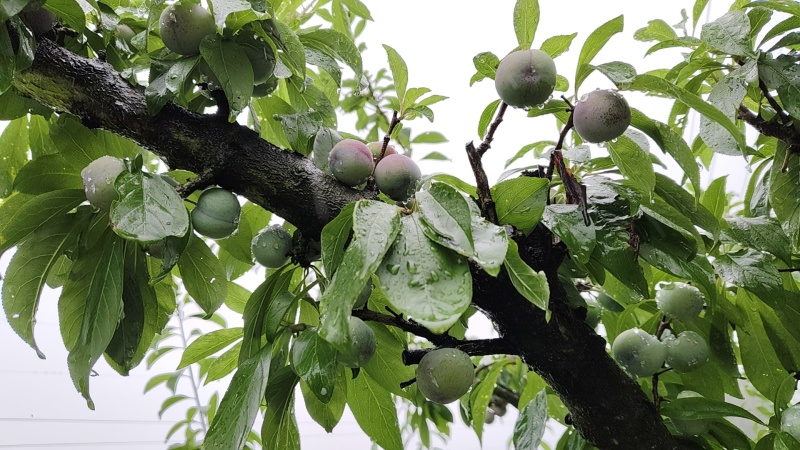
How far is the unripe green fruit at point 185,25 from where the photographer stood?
0.54 metres

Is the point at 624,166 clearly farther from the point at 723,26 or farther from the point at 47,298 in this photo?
the point at 47,298

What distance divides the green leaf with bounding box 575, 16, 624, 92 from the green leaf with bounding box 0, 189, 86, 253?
487mm

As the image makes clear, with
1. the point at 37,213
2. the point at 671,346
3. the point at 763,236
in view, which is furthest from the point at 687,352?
the point at 37,213

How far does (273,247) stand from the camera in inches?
23.7

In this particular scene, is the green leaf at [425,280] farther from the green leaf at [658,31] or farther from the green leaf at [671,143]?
the green leaf at [658,31]

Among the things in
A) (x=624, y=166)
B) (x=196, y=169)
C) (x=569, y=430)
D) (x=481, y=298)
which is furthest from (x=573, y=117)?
(x=569, y=430)

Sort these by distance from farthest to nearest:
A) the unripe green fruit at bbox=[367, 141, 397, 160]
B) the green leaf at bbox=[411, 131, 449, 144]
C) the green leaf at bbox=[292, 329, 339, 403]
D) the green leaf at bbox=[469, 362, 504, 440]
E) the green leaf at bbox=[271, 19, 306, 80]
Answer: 1. the green leaf at bbox=[411, 131, 449, 144]
2. the green leaf at bbox=[469, 362, 504, 440]
3. the unripe green fruit at bbox=[367, 141, 397, 160]
4. the green leaf at bbox=[271, 19, 306, 80]
5. the green leaf at bbox=[292, 329, 339, 403]

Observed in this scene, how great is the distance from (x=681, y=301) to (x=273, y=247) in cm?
47

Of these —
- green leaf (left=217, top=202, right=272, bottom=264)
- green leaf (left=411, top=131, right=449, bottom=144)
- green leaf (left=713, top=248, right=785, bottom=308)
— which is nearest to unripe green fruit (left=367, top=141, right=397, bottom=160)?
green leaf (left=217, top=202, right=272, bottom=264)

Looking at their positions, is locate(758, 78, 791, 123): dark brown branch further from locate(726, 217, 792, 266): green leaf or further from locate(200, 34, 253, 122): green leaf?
locate(200, 34, 253, 122): green leaf

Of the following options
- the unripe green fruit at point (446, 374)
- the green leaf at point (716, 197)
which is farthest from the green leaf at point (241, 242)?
the green leaf at point (716, 197)

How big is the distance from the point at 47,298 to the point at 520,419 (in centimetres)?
153

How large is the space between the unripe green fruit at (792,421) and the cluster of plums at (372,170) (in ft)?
1.43

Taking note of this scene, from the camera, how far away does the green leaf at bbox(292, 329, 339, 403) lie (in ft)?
1.49
